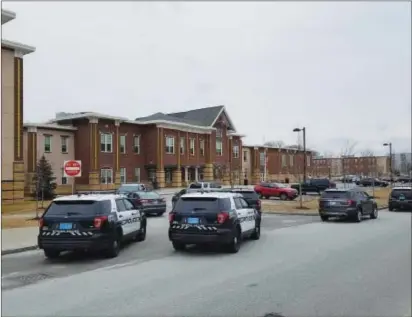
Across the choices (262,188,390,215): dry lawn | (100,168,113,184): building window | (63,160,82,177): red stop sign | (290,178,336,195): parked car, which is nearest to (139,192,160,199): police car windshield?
(63,160,82,177): red stop sign

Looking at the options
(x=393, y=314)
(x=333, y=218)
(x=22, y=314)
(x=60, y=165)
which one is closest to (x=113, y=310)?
(x=22, y=314)

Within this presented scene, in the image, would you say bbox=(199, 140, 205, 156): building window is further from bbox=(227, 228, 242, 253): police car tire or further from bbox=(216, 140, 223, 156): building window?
bbox=(227, 228, 242, 253): police car tire

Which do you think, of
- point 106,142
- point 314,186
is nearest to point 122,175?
point 106,142

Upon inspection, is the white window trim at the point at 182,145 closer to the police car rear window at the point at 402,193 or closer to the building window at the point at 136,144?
the building window at the point at 136,144

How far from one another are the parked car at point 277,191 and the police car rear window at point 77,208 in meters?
30.2

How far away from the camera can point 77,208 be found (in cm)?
1177

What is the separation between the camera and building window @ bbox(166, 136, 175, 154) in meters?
56.2

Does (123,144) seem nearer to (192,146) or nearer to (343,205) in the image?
(192,146)

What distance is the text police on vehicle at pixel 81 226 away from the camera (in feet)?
37.2

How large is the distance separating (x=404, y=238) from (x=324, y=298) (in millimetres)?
8486

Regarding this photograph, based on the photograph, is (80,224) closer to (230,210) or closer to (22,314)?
(230,210)

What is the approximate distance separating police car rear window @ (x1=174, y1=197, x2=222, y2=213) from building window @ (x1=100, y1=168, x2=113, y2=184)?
125ft

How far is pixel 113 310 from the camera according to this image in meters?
6.93

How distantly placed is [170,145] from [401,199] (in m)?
32.5
